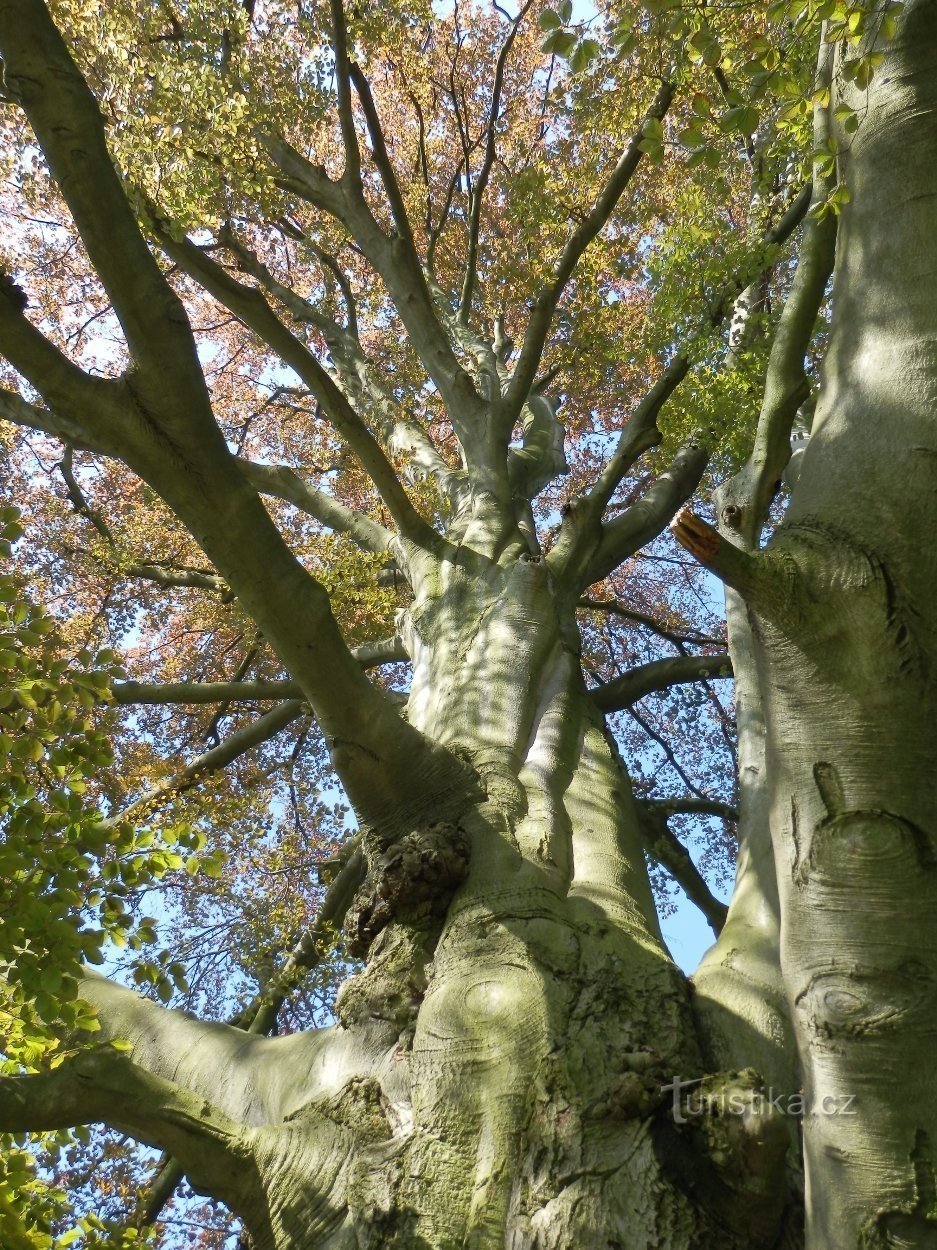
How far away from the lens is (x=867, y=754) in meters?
1.97

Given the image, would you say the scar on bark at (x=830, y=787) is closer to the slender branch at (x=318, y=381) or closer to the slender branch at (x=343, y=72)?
the slender branch at (x=318, y=381)

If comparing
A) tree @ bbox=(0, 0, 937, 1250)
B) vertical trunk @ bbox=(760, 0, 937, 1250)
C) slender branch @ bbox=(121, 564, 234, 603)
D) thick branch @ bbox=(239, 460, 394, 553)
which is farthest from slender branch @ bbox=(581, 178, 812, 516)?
vertical trunk @ bbox=(760, 0, 937, 1250)

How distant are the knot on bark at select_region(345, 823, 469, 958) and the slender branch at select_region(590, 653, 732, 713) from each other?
3.59m

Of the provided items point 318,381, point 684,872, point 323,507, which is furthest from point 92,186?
point 684,872

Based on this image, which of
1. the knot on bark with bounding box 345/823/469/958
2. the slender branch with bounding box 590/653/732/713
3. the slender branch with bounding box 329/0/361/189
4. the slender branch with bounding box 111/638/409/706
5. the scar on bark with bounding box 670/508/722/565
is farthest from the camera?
the slender branch with bounding box 590/653/732/713

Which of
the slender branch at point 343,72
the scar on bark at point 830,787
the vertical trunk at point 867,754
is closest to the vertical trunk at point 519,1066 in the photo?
the vertical trunk at point 867,754

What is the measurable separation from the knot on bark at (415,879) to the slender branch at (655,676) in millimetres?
3589

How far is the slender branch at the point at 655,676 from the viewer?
6.71 meters

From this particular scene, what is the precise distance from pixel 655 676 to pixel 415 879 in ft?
13.0

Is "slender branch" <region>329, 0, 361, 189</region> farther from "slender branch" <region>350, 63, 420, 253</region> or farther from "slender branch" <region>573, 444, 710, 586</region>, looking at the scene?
"slender branch" <region>573, 444, 710, 586</region>

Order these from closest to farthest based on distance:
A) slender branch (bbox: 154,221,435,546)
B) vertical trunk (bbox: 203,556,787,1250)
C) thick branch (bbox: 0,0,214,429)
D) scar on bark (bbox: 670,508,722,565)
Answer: scar on bark (bbox: 670,508,722,565) → vertical trunk (bbox: 203,556,787,1250) → thick branch (bbox: 0,0,214,429) → slender branch (bbox: 154,221,435,546)

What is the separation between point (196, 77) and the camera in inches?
227

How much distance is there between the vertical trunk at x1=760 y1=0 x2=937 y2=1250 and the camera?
5.80 feet

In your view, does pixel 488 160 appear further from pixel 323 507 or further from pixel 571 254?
pixel 323 507
